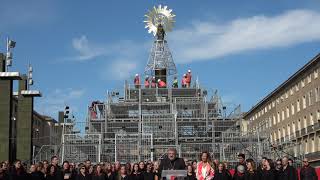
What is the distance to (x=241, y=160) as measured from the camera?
16219mm

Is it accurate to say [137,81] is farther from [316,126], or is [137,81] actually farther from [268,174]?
[268,174]

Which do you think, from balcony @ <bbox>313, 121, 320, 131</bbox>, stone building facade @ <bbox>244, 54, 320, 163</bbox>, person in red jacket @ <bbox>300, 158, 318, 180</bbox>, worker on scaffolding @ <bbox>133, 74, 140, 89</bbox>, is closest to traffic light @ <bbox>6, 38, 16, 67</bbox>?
person in red jacket @ <bbox>300, 158, 318, 180</bbox>

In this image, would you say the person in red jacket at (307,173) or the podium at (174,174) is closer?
the podium at (174,174)

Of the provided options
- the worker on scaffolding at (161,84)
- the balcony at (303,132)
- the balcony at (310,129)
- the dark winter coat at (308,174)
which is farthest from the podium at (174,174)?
the balcony at (303,132)

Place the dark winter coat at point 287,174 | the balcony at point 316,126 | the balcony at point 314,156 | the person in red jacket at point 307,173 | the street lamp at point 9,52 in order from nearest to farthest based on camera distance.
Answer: the dark winter coat at point 287,174, the person in red jacket at point 307,173, the street lamp at point 9,52, the balcony at point 314,156, the balcony at point 316,126

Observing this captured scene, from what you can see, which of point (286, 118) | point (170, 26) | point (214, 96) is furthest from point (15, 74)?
point (286, 118)

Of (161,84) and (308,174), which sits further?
(161,84)

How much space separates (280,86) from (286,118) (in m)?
6.13

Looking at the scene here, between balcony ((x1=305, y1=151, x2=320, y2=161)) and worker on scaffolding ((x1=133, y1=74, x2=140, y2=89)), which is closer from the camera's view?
worker on scaffolding ((x1=133, y1=74, x2=140, y2=89))

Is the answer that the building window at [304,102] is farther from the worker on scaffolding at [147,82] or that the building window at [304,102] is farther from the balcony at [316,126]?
the worker on scaffolding at [147,82]

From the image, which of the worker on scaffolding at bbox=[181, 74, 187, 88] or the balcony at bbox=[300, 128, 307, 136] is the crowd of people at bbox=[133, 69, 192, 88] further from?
the balcony at bbox=[300, 128, 307, 136]

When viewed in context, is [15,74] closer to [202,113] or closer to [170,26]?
[202,113]

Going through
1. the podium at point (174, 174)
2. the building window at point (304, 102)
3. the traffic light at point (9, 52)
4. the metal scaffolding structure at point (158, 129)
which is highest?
the building window at point (304, 102)

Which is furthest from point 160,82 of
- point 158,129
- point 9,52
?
point 9,52
